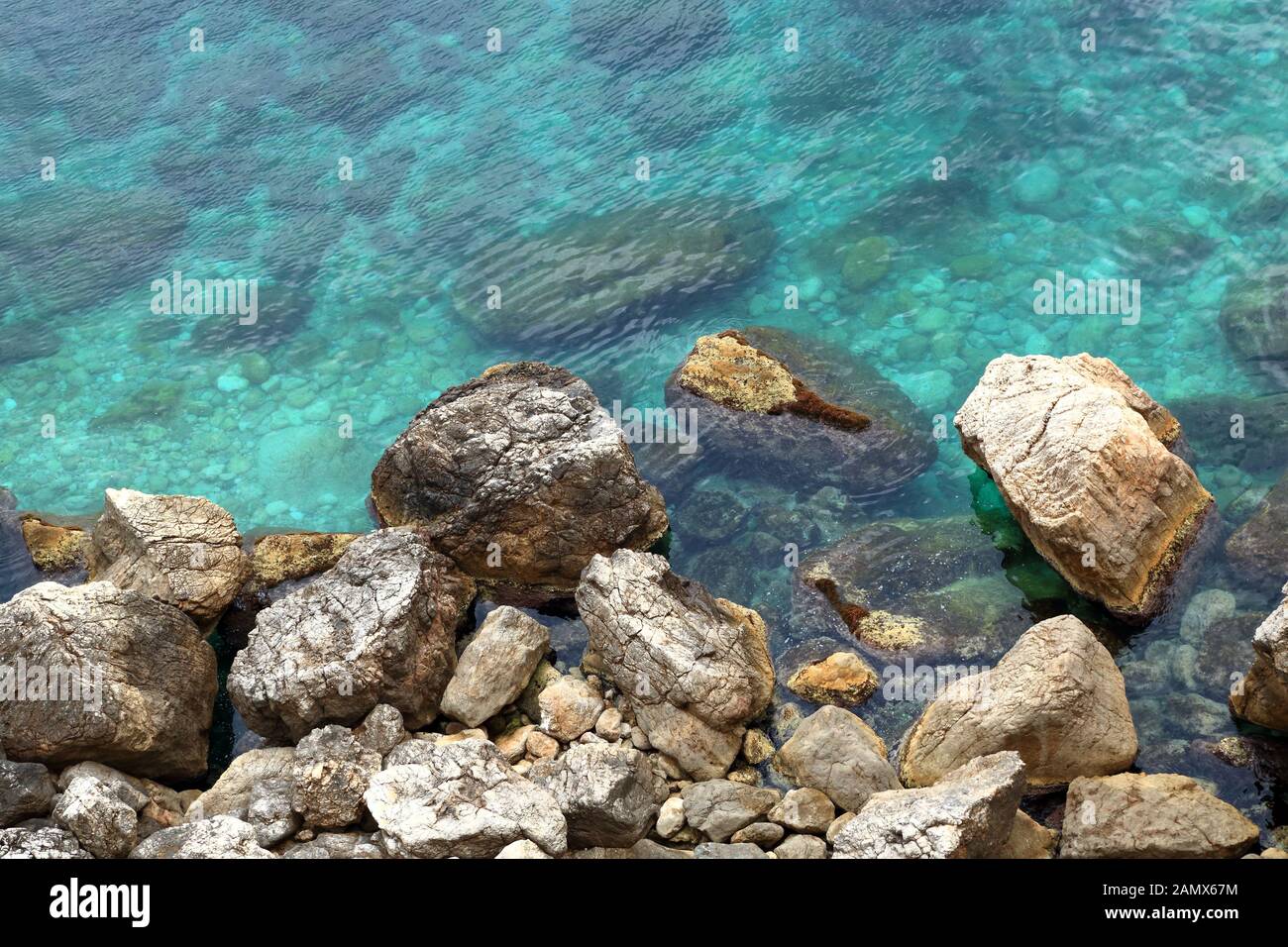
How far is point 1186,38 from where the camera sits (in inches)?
1052

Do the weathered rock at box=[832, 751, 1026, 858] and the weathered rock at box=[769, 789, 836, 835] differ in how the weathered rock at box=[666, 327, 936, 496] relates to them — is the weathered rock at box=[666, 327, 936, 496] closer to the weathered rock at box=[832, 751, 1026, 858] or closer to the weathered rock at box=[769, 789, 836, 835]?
the weathered rock at box=[769, 789, 836, 835]

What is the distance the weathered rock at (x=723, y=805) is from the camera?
13.8 meters

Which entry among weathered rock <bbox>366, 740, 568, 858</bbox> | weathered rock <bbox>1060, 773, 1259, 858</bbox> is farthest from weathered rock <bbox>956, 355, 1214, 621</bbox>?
weathered rock <bbox>366, 740, 568, 858</bbox>

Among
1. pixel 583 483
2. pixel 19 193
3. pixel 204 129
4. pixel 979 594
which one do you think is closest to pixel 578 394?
pixel 583 483

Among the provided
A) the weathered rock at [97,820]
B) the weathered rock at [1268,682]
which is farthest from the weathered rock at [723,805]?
the weathered rock at [97,820]

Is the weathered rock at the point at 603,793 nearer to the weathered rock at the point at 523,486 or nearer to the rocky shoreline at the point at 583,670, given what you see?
the rocky shoreline at the point at 583,670

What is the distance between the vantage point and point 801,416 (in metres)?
20.2

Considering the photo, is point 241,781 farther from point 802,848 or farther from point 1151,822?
point 1151,822

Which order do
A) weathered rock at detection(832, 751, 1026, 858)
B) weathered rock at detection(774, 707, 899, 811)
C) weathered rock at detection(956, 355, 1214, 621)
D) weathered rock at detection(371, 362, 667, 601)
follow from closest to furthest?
weathered rock at detection(832, 751, 1026, 858) → weathered rock at detection(774, 707, 899, 811) → weathered rock at detection(956, 355, 1214, 621) → weathered rock at detection(371, 362, 667, 601)

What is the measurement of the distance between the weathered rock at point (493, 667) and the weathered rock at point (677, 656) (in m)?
0.83

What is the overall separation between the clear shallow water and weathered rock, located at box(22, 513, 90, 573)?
2.18 m

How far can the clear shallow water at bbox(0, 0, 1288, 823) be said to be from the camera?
73.6ft

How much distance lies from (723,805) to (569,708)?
8.08ft

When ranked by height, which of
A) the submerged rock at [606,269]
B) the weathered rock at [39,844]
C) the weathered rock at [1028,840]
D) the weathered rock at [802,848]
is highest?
the submerged rock at [606,269]
